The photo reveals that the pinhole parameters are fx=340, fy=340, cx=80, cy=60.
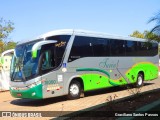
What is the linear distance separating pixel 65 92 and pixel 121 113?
24.6 feet

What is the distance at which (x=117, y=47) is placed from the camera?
19672 mm

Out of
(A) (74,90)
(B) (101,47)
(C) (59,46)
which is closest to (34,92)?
(C) (59,46)

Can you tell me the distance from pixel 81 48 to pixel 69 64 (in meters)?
1.24

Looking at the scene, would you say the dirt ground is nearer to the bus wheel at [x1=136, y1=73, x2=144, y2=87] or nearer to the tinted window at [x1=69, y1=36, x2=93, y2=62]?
the tinted window at [x1=69, y1=36, x2=93, y2=62]

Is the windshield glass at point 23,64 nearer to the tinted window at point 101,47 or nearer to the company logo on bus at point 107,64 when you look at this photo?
the tinted window at point 101,47

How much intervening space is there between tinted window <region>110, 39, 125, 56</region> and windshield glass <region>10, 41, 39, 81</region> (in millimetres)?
5671

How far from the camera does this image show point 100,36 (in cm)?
1827

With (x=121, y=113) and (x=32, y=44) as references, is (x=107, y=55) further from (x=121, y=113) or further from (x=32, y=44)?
(x=121, y=113)

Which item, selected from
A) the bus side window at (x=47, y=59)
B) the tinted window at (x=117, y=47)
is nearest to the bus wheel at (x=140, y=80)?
the tinted window at (x=117, y=47)

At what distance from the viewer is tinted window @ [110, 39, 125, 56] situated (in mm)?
19227

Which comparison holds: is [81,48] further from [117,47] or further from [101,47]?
[117,47]

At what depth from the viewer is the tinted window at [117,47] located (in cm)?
1923

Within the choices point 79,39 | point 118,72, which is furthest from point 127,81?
point 79,39

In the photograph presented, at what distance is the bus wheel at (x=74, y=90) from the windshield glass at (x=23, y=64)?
247 cm
